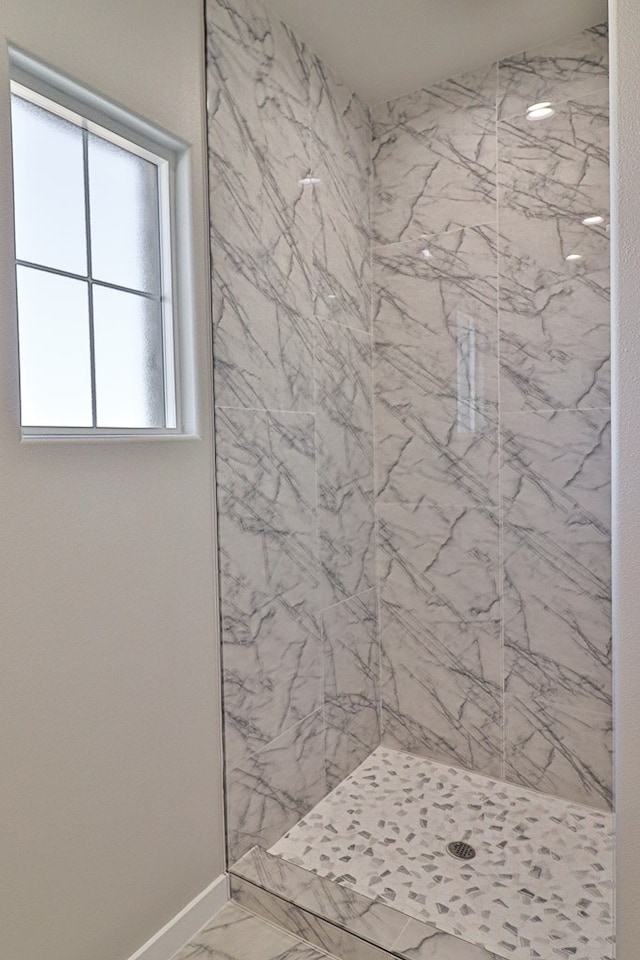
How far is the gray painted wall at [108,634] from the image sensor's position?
1.36 m

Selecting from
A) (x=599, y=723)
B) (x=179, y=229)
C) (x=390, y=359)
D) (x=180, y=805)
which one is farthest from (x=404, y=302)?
(x=180, y=805)

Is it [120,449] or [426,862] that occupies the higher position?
[120,449]

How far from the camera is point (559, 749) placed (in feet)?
8.00

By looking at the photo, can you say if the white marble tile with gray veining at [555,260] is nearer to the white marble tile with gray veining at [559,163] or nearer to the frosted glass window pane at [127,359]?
the white marble tile with gray veining at [559,163]

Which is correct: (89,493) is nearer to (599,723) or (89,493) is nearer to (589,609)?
(589,609)

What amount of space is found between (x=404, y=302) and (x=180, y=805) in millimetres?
2093

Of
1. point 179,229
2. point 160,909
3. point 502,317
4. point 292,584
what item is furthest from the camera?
point 502,317

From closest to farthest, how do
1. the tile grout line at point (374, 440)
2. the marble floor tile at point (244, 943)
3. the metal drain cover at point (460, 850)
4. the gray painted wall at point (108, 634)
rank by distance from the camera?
the gray painted wall at point (108, 634), the marble floor tile at point (244, 943), the metal drain cover at point (460, 850), the tile grout line at point (374, 440)

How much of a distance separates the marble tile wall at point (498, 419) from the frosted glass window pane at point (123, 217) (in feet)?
4.04

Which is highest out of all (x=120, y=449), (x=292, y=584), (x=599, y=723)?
(x=120, y=449)

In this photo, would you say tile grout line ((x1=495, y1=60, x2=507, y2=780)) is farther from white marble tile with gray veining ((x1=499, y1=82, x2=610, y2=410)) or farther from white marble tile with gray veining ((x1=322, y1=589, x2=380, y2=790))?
white marble tile with gray veining ((x1=322, y1=589, x2=380, y2=790))

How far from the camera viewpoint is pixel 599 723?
235cm

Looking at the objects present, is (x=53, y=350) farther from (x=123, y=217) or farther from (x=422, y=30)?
(x=422, y=30)

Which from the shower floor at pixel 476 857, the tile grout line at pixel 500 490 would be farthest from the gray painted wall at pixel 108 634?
the tile grout line at pixel 500 490
